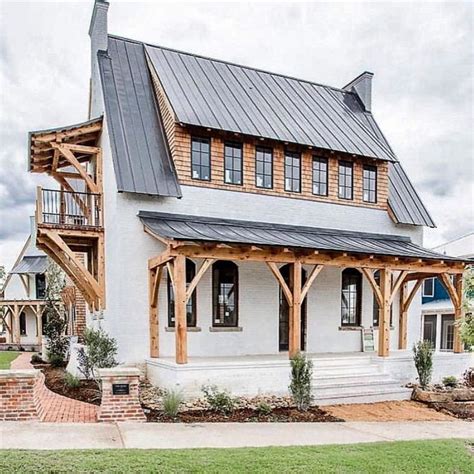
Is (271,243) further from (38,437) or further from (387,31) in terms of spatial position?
(387,31)

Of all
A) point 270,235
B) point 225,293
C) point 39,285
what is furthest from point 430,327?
point 39,285

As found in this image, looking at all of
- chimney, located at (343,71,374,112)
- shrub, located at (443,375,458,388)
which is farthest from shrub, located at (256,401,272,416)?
chimney, located at (343,71,374,112)

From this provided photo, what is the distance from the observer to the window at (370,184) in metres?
14.8

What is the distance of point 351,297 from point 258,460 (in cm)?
911

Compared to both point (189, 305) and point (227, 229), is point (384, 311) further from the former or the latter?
point (189, 305)

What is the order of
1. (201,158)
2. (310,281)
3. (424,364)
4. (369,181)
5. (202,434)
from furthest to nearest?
(369,181)
(201,158)
(424,364)
(310,281)
(202,434)

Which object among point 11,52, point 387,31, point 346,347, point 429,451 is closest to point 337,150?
point 387,31

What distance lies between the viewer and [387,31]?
14.1 meters

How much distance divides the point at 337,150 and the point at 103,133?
6641mm

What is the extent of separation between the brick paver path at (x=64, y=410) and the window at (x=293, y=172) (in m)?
7.83

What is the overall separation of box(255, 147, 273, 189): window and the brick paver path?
718cm

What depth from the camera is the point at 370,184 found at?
49.0 ft

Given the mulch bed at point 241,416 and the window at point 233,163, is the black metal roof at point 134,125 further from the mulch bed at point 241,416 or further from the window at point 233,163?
the mulch bed at point 241,416

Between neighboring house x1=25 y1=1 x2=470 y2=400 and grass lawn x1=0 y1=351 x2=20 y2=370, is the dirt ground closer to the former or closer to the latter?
neighboring house x1=25 y1=1 x2=470 y2=400
